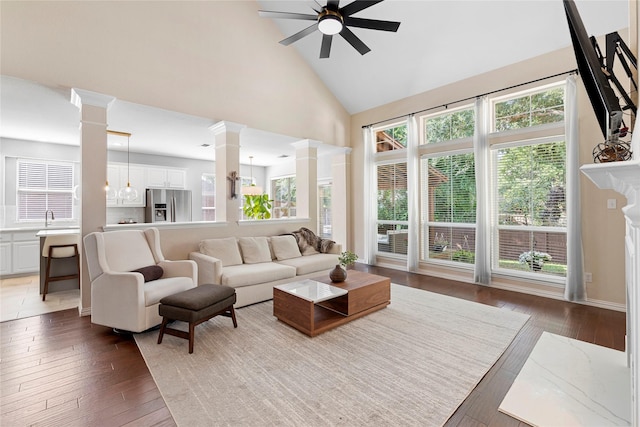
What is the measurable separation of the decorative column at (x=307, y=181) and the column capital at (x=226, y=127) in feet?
4.86

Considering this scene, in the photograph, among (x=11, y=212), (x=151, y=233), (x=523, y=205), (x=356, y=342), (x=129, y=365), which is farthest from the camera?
(x=11, y=212)

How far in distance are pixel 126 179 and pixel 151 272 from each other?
14.8 feet

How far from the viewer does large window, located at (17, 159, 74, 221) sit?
559 centimetres

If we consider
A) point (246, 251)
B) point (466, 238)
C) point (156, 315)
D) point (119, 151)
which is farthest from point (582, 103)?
point (119, 151)

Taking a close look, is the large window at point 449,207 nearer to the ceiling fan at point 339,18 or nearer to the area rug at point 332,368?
the area rug at point 332,368

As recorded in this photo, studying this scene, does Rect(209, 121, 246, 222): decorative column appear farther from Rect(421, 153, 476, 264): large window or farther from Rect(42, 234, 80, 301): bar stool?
Rect(421, 153, 476, 264): large window

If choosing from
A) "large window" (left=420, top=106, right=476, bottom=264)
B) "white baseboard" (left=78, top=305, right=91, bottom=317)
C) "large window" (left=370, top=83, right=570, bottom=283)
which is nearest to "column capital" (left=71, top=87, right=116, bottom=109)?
"white baseboard" (left=78, top=305, right=91, bottom=317)

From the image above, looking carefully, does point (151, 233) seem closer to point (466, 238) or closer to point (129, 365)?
point (129, 365)

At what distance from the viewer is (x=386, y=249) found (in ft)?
20.3

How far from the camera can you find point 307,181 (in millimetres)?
5809

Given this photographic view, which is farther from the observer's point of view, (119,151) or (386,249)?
(119,151)

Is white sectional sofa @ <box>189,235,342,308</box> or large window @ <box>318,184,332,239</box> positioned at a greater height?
large window @ <box>318,184,332,239</box>

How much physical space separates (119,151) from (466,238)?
7.67 meters

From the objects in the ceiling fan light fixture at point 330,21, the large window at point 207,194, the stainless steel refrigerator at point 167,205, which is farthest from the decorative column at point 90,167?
the large window at point 207,194
